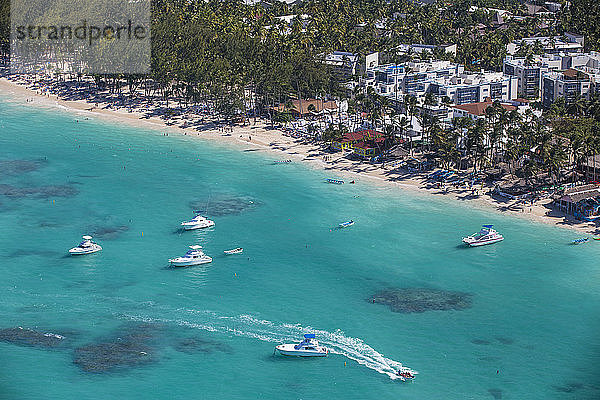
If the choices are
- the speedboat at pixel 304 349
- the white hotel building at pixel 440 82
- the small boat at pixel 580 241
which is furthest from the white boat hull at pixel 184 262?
the white hotel building at pixel 440 82

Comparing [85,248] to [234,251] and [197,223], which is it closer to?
[197,223]

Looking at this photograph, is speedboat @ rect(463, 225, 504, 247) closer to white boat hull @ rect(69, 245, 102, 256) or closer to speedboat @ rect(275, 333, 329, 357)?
speedboat @ rect(275, 333, 329, 357)

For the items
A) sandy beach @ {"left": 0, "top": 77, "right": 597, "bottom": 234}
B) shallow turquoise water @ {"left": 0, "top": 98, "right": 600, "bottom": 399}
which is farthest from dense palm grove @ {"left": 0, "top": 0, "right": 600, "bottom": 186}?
shallow turquoise water @ {"left": 0, "top": 98, "right": 600, "bottom": 399}

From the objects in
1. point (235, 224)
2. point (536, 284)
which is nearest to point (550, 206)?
point (536, 284)

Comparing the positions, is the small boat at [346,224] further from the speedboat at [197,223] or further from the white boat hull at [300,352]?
the white boat hull at [300,352]

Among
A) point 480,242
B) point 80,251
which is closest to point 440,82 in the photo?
point 480,242
